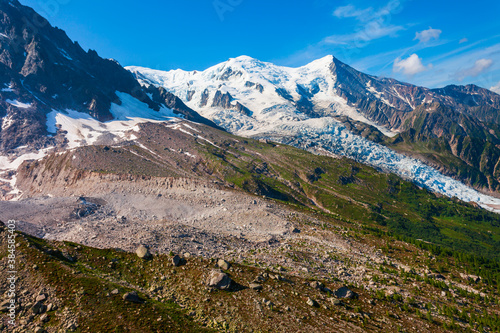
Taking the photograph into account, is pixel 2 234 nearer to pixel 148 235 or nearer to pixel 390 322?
pixel 148 235

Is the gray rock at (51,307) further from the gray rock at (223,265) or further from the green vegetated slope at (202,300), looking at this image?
the gray rock at (223,265)

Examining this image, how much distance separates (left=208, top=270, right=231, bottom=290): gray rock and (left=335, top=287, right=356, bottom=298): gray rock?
16.5 meters

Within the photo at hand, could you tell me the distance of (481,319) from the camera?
36719 mm

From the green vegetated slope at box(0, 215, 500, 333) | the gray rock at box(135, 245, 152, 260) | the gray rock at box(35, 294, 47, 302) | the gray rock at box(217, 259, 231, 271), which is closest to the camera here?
the green vegetated slope at box(0, 215, 500, 333)

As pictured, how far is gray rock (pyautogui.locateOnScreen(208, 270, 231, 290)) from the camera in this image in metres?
34.3

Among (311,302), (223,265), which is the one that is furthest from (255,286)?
(311,302)

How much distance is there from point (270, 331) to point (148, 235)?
117 ft

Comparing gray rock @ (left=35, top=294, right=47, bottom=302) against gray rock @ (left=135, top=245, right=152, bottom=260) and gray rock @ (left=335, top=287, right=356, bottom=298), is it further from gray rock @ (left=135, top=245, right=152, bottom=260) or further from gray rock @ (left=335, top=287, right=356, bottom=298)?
gray rock @ (left=335, top=287, right=356, bottom=298)

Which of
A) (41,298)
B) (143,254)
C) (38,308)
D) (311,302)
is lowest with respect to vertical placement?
(38,308)

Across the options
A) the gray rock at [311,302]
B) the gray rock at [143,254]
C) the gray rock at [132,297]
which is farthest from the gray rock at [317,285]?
the gray rock at [143,254]

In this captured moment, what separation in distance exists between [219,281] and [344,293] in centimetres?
1904

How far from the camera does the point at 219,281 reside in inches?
1357

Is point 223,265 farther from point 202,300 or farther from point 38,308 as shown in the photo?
point 38,308

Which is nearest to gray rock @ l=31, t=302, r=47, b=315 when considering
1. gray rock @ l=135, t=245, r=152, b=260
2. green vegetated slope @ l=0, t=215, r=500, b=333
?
green vegetated slope @ l=0, t=215, r=500, b=333
